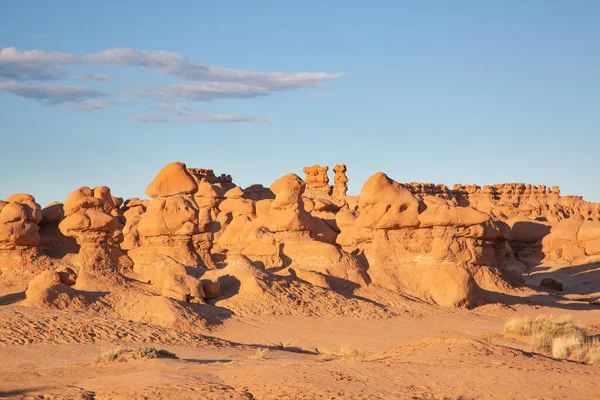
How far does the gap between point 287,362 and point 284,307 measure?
671 centimetres

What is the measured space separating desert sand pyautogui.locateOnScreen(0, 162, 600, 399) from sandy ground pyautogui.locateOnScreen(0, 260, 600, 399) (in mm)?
46

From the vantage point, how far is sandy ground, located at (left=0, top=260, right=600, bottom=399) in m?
10.6

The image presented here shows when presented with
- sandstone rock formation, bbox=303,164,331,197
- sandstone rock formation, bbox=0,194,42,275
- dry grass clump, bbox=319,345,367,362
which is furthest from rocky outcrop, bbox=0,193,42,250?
sandstone rock formation, bbox=303,164,331,197

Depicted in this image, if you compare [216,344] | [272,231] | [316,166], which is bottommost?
[216,344]

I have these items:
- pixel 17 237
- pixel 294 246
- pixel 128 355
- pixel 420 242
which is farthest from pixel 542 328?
pixel 17 237

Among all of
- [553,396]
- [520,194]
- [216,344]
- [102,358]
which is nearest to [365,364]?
[553,396]

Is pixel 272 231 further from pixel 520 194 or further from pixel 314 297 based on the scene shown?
pixel 520 194

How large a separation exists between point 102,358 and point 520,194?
82.6m

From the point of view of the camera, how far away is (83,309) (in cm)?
1994

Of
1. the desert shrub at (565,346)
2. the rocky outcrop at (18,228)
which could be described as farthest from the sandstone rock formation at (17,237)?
the desert shrub at (565,346)

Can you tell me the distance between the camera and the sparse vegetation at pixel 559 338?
15.0 meters

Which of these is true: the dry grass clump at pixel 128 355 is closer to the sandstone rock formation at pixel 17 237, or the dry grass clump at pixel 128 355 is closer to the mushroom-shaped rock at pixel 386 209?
the mushroom-shaped rock at pixel 386 209

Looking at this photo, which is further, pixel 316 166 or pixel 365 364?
pixel 316 166

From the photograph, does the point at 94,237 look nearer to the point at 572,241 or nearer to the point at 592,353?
the point at 592,353
